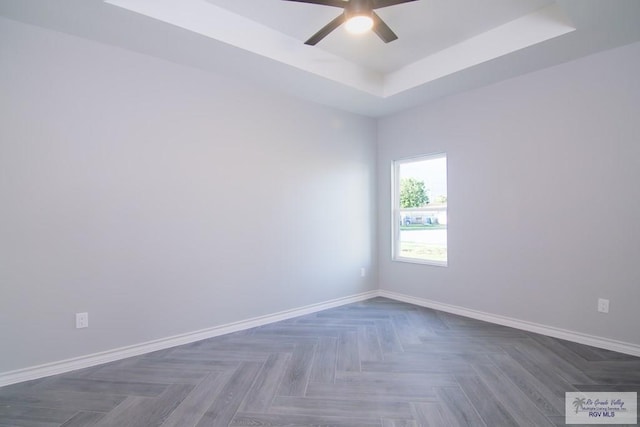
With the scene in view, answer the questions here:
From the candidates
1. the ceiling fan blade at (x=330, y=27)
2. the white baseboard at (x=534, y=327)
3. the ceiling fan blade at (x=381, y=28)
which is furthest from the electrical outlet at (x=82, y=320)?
the white baseboard at (x=534, y=327)

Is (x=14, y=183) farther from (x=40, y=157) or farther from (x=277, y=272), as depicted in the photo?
(x=277, y=272)

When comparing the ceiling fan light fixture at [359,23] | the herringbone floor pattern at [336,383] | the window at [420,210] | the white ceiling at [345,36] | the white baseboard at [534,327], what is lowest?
the herringbone floor pattern at [336,383]

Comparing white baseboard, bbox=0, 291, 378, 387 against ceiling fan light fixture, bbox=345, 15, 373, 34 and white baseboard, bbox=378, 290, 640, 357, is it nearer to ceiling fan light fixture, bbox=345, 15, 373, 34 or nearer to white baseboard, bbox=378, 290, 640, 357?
white baseboard, bbox=378, 290, 640, 357

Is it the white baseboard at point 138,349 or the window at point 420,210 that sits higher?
the window at point 420,210

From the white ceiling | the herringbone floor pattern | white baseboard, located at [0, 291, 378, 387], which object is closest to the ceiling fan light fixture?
the white ceiling

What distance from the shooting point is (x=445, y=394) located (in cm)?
211

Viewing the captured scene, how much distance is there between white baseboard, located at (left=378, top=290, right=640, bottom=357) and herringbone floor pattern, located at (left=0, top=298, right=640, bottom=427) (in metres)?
0.11

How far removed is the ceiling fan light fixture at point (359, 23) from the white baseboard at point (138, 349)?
2.89m

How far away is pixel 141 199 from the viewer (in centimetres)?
279

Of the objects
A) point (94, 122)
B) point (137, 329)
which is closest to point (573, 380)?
point (137, 329)

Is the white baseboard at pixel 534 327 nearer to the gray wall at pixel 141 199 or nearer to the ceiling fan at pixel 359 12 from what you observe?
the gray wall at pixel 141 199

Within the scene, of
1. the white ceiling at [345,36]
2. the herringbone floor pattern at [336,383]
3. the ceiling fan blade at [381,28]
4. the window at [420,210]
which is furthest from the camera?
the window at [420,210]

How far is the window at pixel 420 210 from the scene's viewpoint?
404 centimetres

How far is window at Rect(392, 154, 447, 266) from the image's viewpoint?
13.3ft
